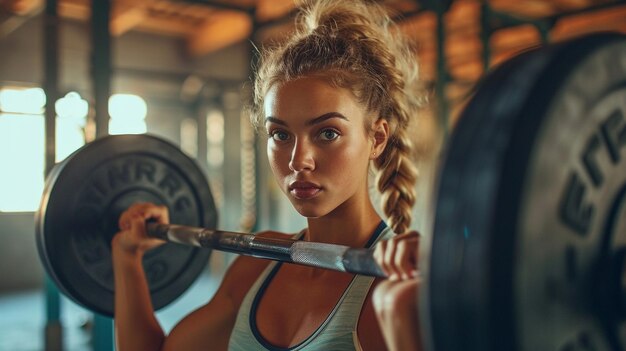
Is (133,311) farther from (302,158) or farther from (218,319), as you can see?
(302,158)

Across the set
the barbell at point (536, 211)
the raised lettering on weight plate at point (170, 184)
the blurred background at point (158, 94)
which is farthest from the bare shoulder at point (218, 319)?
the blurred background at point (158, 94)

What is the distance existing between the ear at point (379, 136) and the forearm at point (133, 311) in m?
0.61

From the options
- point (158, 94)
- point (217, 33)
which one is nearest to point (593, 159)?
point (217, 33)

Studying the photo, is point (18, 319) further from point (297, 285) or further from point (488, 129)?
point (488, 129)

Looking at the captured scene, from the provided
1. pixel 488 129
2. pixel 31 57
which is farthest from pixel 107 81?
pixel 31 57

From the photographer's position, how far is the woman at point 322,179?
87 cm

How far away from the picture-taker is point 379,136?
973 millimetres

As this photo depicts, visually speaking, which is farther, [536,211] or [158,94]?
[158,94]

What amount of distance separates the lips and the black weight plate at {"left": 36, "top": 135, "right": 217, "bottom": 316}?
64 cm

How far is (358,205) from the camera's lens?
0.98 meters

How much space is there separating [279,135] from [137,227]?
53 cm

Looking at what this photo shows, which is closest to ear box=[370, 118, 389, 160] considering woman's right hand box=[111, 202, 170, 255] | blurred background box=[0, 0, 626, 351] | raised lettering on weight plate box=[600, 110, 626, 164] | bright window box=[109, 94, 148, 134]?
raised lettering on weight plate box=[600, 110, 626, 164]

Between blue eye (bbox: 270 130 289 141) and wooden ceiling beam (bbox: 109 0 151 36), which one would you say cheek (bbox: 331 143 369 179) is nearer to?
blue eye (bbox: 270 130 289 141)

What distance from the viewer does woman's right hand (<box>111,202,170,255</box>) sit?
126cm
